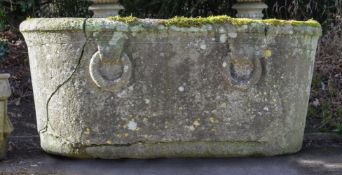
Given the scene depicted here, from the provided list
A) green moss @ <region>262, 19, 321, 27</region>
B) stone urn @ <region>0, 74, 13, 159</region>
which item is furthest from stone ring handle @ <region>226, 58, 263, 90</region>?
stone urn @ <region>0, 74, 13, 159</region>

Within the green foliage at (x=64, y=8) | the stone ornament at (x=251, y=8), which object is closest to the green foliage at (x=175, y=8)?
the green foliage at (x=64, y=8)

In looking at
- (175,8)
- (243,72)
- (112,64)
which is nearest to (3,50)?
(175,8)

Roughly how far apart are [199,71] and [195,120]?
0.33 metres

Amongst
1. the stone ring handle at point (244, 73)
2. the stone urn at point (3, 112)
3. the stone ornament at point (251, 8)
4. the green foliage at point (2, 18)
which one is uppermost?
the stone ornament at point (251, 8)

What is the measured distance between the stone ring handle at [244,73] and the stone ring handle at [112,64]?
0.66m

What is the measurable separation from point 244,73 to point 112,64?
87cm

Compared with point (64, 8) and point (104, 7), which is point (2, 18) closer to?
point (64, 8)

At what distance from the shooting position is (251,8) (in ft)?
17.7

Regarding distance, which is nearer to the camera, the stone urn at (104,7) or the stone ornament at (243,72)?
the stone ornament at (243,72)

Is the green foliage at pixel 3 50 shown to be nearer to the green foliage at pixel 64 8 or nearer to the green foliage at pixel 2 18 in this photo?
the green foliage at pixel 2 18

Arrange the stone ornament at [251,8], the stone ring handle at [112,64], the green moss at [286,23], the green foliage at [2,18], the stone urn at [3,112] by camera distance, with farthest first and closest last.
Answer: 1. the green foliage at [2,18]
2. the stone ornament at [251,8]
3. the stone urn at [3,112]
4. the green moss at [286,23]
5. the stone ring handle at [112,64]

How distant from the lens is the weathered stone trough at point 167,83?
3594 mm

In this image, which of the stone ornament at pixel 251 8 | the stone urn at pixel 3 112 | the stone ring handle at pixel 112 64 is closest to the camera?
the stone ring handle at pixel 112 64

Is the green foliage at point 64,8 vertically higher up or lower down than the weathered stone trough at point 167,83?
higher up
